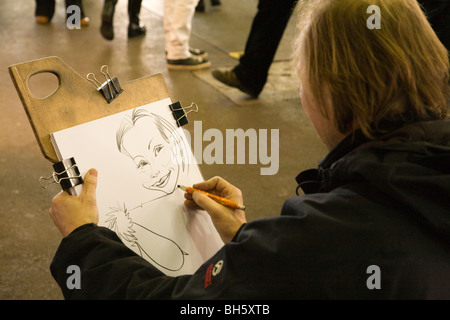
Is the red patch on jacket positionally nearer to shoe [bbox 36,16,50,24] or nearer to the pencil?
the pencil

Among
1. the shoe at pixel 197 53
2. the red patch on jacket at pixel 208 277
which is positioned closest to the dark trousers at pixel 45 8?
the shoe at pixel 197 53

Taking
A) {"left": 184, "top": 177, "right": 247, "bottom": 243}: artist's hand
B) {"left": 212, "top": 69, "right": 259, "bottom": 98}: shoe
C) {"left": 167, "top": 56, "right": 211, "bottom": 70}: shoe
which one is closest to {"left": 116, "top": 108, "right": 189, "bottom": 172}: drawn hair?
{"left": 184, "top": 177, "right": 247, "bottom": 243}: artist's hand

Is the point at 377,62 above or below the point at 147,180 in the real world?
above

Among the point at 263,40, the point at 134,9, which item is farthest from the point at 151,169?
the point at 134,9

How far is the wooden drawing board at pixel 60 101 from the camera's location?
97cm

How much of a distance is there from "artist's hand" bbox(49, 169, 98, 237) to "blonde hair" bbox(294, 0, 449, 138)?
50cm

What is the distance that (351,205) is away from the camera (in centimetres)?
74

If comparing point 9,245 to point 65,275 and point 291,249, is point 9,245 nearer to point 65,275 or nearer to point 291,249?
point 65,275

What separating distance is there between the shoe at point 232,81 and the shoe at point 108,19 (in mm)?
1171

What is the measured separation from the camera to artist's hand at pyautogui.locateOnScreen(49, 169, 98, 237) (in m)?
0.96

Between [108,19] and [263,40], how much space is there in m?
1.53

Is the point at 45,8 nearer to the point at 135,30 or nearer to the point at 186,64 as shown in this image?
the point at 135,30

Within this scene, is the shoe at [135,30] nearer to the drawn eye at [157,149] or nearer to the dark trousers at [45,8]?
the dark trousers at [45,8]

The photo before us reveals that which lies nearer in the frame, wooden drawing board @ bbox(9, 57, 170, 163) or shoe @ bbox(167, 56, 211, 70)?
wooden drawing board @ bbox(9, 57, 170, 163)
